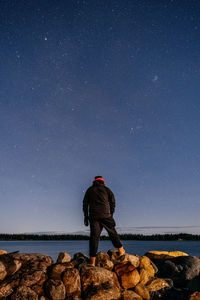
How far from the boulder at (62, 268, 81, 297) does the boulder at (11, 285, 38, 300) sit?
0.88m

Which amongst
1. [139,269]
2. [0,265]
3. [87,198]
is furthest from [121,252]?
[0,265]

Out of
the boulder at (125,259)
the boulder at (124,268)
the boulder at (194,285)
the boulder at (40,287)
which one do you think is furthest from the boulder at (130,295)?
the boulder at (40,287)

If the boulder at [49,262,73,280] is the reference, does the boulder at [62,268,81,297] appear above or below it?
below

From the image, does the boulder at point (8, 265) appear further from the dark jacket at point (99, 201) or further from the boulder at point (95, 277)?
the dark jacket at point (99, 201)

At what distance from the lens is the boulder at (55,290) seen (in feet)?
22.3

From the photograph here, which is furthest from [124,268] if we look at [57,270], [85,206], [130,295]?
[85,206]

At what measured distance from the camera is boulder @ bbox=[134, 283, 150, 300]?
7.80 meters

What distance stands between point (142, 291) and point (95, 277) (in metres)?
1.62

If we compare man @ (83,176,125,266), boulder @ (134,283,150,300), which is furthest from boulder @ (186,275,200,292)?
man @ (83,176,125,266)

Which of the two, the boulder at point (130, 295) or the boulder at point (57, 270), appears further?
the boulder at point (57, 270)

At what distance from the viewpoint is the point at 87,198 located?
9039mm

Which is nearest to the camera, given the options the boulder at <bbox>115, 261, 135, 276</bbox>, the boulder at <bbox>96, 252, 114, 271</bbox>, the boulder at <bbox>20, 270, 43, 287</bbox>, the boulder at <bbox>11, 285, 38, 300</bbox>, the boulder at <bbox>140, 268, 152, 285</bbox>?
the boulder at <bbox>11, 285, 38, 300</bbox>

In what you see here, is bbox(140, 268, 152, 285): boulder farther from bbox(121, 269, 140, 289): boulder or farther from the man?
the man

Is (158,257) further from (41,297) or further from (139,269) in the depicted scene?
(41,297)
